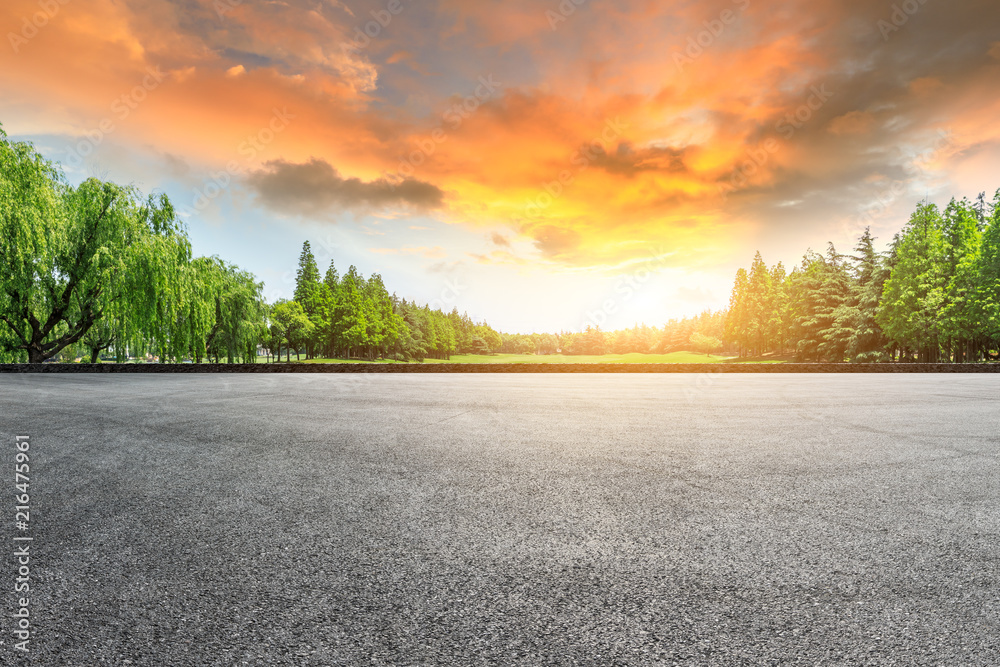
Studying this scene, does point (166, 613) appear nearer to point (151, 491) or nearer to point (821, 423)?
point (151, 491)

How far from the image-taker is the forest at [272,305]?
23016mm

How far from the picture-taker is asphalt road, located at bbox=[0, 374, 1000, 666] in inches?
95.3

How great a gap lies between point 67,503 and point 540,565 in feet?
15.0

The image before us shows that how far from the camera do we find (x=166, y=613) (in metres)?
2.67

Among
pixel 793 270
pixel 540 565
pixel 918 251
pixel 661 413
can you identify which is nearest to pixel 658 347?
pixel 793 270

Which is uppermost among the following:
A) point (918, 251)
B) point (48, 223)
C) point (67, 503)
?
point (918, 251)

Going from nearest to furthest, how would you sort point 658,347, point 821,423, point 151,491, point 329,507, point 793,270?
point 329,507 < point 151,491 < point 821,423 < point 793,270 < point 658,347

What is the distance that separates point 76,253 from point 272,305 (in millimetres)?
23470

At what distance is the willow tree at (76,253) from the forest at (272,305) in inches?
2.6

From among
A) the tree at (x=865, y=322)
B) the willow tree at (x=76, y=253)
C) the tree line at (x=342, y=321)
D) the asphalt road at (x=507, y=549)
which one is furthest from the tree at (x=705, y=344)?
the asphalt road at (x=507, y=549)

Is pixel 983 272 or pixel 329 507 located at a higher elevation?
pixel 983 272

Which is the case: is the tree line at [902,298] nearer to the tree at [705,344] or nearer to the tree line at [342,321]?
the tree at [705,344]

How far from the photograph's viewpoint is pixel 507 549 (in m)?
3.50

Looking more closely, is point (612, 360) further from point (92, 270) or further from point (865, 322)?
point (92, 270)
